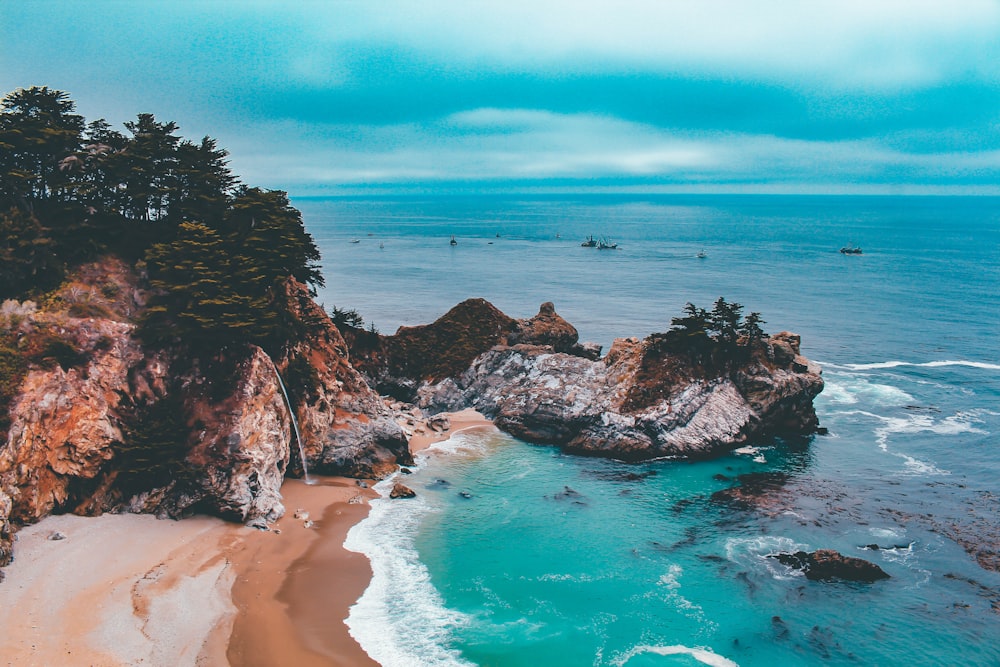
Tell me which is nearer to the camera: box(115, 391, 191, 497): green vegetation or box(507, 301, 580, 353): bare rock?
box(115, 391, 191, 497): green vegetation

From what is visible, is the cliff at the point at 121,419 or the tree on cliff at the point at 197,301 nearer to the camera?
the cliff at the point at 121,419

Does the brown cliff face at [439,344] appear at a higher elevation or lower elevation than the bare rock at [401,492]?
higher

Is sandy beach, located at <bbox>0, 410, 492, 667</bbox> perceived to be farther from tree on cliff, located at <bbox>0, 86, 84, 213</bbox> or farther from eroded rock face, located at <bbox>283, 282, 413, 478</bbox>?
tree on cliff, located at <bbox>0, 86, 84, 213</bbox>

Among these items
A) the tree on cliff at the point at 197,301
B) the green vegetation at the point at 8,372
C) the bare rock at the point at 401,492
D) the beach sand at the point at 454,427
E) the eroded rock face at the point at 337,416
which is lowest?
the bare rock at the point at 401,492

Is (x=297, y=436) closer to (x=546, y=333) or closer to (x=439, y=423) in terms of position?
(x=439, y=423)

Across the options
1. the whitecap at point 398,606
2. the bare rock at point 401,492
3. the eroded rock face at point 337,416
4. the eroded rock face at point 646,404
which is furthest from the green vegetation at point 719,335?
the whitecap at point 398,606

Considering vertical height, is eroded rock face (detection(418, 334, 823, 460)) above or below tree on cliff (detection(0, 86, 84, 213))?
below

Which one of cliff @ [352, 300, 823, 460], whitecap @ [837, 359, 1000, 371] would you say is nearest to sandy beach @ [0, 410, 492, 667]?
cliff @ [352, 300, 823, 460]

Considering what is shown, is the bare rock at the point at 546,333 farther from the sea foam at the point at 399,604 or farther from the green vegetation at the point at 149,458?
the green vegetation at the point at 149,458
